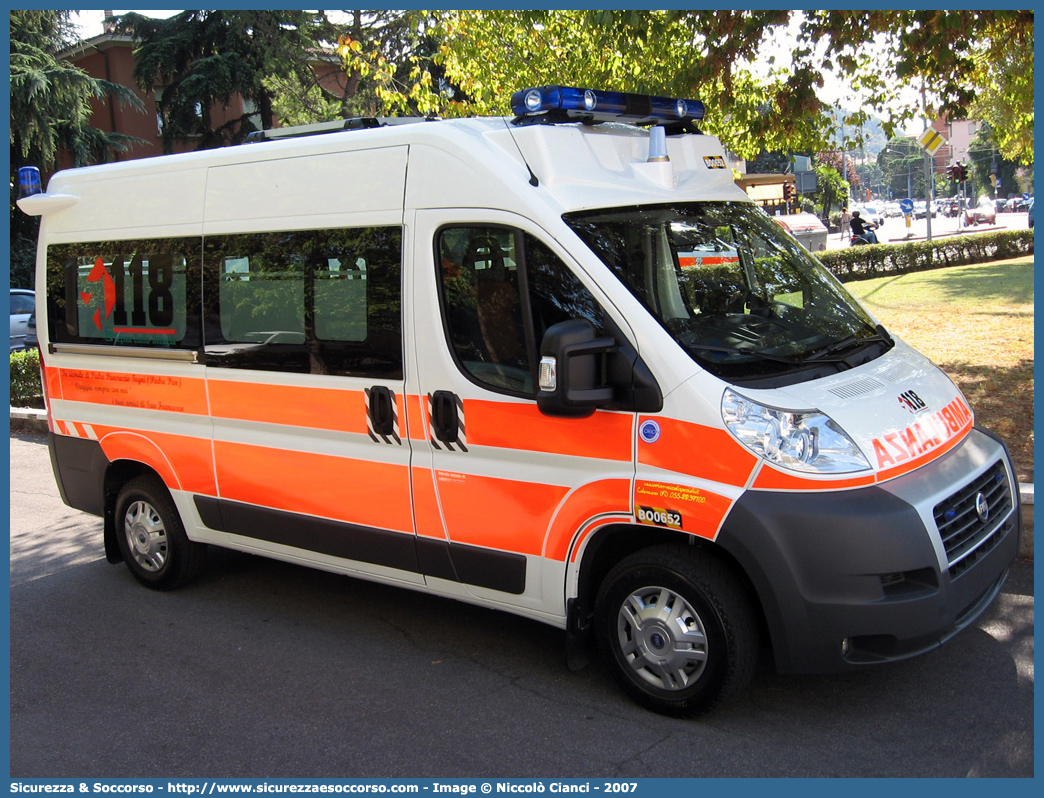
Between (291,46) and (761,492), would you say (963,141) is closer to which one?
(291,46)

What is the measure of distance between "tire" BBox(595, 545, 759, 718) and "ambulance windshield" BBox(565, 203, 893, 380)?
2.69 ft

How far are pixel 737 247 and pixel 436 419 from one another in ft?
5.51

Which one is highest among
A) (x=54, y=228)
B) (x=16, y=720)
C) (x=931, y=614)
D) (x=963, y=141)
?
(x=963, y=141)

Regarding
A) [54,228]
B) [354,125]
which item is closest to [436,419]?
[354,125]

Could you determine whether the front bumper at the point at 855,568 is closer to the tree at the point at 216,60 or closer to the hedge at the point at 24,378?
the hedge at the point at 24,378

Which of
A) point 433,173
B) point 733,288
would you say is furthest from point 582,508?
point 433,173

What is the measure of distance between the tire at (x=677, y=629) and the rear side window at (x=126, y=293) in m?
2.91

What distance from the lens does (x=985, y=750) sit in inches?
148

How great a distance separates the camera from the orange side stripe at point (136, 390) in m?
5.63

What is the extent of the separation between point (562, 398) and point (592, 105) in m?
1.50

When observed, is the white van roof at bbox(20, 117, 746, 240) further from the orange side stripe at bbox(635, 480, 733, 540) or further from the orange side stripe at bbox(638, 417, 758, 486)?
the orange side stripe at bbox(635, 480, 733, 540)

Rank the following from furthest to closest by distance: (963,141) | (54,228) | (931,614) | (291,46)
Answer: (963,141) < (291,46) < (54,228) < (931,614)

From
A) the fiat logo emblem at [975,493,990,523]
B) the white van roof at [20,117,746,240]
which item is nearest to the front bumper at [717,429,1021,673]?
the fiat logo emblem at [975,493,990,523]

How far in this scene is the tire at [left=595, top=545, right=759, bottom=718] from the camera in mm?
3912
